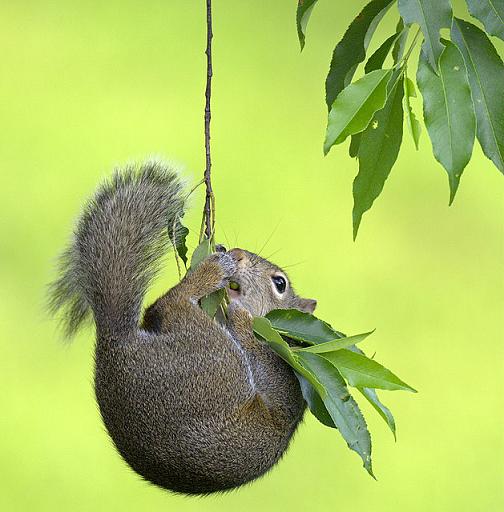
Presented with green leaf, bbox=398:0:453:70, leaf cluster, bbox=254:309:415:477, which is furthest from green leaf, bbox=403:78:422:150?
leaf cluster, bbox=254:309:415:477

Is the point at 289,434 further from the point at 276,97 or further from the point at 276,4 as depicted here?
the point at 276,4

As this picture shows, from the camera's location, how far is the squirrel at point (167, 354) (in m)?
1.74

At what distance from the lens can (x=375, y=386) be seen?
1604mm

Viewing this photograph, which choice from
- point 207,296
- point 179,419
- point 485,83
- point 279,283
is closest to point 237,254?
point 207,296

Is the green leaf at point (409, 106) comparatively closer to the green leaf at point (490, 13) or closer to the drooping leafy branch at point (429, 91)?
the drooping leafy branch at point (429, 91)

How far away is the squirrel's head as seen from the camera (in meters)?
1.93

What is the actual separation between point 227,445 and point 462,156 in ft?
2.03

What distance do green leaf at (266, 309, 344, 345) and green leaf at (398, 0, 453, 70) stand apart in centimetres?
48

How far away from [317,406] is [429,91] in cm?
48

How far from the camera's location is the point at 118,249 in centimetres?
183

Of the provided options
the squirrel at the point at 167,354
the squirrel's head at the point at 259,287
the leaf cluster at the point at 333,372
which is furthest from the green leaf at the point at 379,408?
the squirrel's head at the point at 259,287

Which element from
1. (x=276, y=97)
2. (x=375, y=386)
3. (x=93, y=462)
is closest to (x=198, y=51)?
(x=276, y=97)

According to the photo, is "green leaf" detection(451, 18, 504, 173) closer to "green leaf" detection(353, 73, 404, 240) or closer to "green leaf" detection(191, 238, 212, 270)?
"green leaf" detection(353, 73, 404, 240)

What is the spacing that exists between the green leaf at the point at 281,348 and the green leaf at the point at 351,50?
13.6 inches
